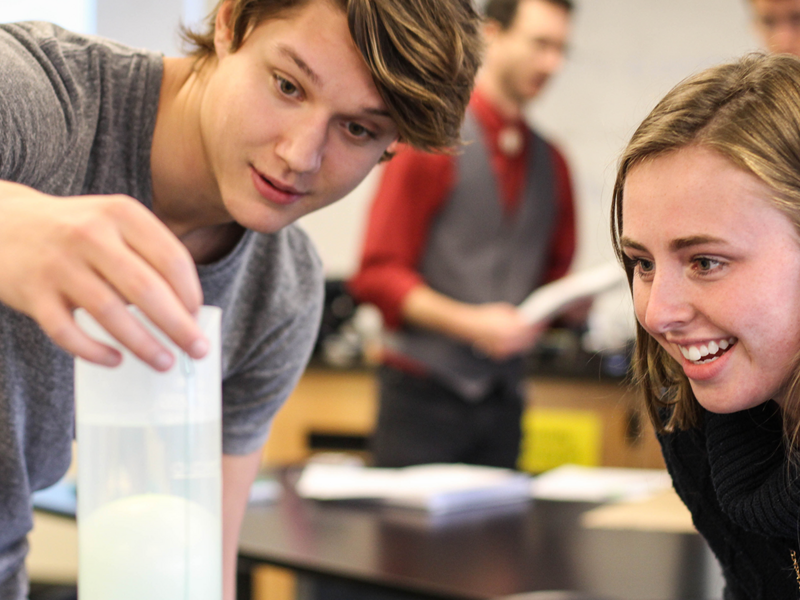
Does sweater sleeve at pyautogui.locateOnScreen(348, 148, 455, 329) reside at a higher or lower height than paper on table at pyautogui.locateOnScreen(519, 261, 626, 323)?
higher

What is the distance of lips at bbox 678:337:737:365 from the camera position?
73 centimetres

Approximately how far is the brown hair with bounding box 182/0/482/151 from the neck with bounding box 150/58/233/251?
8 cm

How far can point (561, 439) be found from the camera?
8.93 ft

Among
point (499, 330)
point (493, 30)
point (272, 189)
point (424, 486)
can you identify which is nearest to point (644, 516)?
point (424, 486)

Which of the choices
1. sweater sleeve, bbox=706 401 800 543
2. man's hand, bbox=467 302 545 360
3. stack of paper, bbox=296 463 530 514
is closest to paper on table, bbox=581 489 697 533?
stack of paper, bbox=296 463 530 514

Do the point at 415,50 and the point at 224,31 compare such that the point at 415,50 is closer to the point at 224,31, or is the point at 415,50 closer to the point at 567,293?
the point at 224,31

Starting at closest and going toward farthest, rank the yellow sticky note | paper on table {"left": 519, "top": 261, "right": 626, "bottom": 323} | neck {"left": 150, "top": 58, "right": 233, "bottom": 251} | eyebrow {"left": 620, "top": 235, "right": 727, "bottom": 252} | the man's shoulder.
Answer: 1. eyebrow {"left": 620, "top": 235, "right": 727, "bottom": 252}
2. neck {"left": 150, "top": 58, "right": 233, "bottom": 251}
3. the man's shoulder
4. paper on table {"left": 519, "top": 261, "right": 626, "bottom": 323}
5. the yellow sticky note

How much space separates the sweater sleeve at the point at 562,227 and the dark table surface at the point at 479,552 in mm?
801

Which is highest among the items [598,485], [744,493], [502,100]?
[502,100]

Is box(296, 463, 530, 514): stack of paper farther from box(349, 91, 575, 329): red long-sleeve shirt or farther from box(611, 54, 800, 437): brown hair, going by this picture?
box(611, 54, 800, 437): brown hair

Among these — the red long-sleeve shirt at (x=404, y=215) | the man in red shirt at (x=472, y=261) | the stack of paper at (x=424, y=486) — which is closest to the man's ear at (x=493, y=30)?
the man in red shirt at (x=472, y=261)

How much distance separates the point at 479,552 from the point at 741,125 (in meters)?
0.75

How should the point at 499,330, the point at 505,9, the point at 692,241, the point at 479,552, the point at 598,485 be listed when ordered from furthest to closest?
the point at 505,9 → the point at 499,330 → the point at 598,485 → the point at 479,552 → the point at 692,241

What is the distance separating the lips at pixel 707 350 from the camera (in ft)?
2.38
